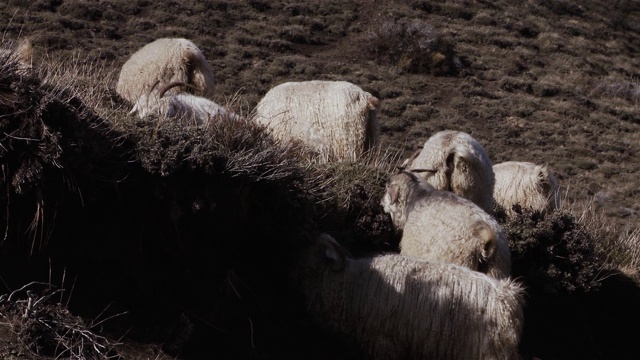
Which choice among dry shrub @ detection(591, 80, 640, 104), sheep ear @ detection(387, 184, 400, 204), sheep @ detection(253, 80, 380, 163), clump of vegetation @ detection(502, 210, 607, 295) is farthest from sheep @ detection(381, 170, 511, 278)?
dry shrub @ detection(591, 80, 640, 104)

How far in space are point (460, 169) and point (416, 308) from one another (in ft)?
10.9

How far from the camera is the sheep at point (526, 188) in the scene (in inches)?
503

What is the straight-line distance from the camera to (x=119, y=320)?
6859 millimetres

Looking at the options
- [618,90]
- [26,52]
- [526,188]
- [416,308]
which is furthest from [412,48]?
[416,308]

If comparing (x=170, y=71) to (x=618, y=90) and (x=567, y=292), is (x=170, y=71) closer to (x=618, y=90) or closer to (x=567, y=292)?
(x=567, y=292)

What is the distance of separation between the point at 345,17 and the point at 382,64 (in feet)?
12.4

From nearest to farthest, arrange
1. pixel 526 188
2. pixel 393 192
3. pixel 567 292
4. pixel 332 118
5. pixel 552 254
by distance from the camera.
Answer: pixel 393 192 → pixel 567 292 → pixel 552 254 → pixel 332 118 → pixel 526 188

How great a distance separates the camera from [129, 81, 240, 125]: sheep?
866 cm

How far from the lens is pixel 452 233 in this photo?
28.3 ft

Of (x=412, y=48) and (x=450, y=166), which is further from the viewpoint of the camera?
(x=412, y=48)

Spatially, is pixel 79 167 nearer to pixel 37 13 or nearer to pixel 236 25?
pixel 37 13

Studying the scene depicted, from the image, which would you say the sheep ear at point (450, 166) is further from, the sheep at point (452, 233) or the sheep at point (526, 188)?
the sheep at point (526, 188)

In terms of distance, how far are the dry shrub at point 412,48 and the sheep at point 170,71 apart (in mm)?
22637

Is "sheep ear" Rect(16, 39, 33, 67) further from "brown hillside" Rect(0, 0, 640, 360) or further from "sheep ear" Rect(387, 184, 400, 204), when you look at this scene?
"sheep ear" Rect(387, 184, 400, 204)
